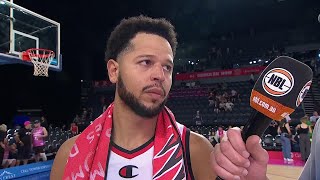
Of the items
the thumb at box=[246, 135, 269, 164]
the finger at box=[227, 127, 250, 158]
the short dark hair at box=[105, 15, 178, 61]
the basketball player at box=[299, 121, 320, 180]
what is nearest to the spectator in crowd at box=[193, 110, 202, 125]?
the short dark hair at box=[105, 15, 178, 61]

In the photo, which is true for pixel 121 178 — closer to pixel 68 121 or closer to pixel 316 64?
pixel 316 64

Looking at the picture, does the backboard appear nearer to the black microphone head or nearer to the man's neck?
the man's neck

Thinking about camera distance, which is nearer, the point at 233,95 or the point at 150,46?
the point at 150,46

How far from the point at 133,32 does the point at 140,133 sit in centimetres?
56

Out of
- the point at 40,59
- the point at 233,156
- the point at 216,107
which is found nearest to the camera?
the point at 233,156

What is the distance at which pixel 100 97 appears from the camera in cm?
1762

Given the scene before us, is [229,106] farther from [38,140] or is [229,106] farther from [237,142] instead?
[237,142]

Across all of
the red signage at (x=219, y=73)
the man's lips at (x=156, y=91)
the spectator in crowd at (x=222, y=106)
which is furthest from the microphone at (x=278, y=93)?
the red signage at (x=219, y=73)

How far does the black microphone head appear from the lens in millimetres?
889

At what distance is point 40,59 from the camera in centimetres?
664

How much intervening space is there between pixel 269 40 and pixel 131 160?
16.4 meters

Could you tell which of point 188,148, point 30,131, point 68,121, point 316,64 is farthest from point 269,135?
point 68,121

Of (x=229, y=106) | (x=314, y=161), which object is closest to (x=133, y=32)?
(x=314, y=161)

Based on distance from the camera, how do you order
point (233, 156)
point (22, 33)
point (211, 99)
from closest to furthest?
point (233, 156) < point (22, 33) < point (211, 99)
